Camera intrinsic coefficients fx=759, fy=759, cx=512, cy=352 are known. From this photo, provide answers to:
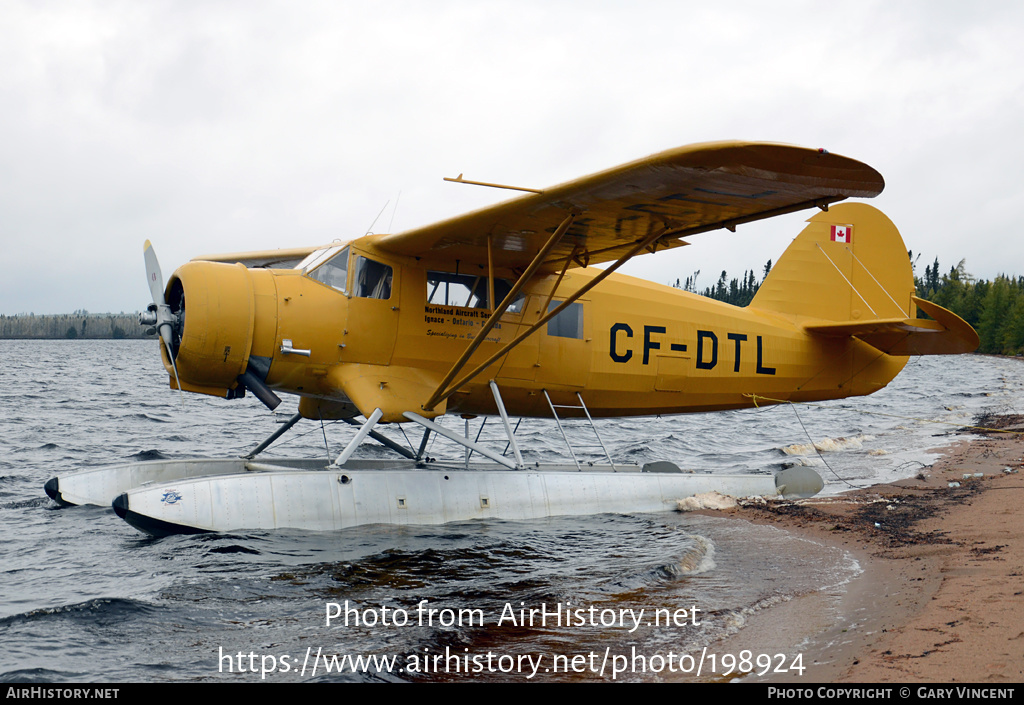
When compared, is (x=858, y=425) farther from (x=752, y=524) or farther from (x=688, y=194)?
(x=688, y=194)

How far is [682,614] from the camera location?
5.34 m

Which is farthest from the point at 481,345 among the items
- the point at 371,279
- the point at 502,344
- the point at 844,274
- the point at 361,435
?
the point at 844,274

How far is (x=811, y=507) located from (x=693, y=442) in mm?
9049

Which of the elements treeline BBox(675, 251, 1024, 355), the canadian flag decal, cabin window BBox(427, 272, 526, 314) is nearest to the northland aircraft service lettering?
cabin window BBox(427, 272, 526, 314)

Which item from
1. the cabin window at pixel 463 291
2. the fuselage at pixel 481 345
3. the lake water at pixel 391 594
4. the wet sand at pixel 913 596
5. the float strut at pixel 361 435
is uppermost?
the cabin window at pixel 463 291

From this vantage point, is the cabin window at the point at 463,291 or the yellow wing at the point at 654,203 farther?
the cabin window at the point at 463,291

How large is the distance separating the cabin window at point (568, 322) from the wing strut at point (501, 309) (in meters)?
1.38

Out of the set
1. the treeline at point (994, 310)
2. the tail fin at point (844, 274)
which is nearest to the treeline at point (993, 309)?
the treeline at point (994, 310)

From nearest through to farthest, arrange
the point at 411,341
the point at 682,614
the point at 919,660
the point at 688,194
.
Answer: the point at 919,660 < the point at 682,614 < the point at 688,194 < the point at 411,341

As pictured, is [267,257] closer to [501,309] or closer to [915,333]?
[501,309]

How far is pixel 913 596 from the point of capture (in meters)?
5.14

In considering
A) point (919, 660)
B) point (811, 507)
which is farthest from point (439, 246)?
point (919, 660)

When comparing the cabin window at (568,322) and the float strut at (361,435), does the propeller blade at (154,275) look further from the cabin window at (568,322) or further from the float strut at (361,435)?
the cabin window at (568,322)

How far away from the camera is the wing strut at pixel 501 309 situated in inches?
302
